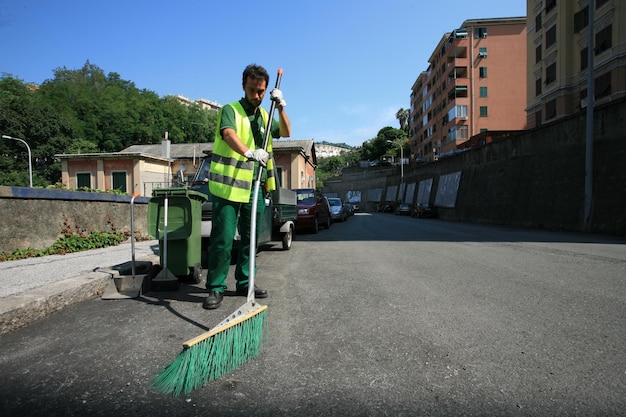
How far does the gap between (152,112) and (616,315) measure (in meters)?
65.0

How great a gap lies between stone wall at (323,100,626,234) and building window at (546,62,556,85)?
974 cm

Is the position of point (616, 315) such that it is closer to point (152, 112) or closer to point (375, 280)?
point (375, 280)

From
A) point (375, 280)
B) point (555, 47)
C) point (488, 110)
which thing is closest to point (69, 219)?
point (375, 280)

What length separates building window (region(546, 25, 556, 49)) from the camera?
3259 centimetres

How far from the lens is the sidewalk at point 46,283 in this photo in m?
3.32

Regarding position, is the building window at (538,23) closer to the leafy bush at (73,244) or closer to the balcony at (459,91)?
the balcony at (459,91)

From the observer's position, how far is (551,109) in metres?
32.9

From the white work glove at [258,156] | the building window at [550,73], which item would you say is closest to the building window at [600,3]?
the building window at [550,73]

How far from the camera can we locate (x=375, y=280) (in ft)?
17.1

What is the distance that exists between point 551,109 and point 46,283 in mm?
37700

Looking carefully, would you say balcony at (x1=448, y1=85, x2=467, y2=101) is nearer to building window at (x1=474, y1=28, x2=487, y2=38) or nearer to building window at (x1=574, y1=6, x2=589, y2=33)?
building window at (x1=474, y1=28, x2=487, y2=38)

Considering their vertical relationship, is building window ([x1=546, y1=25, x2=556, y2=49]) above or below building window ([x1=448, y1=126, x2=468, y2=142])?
above

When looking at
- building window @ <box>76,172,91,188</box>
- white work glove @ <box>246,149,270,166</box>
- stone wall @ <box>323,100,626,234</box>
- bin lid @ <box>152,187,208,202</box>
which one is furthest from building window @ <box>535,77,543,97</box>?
building window @ <box>76,172,91,188</box>

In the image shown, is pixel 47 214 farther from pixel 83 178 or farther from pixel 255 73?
pixel 83 178
